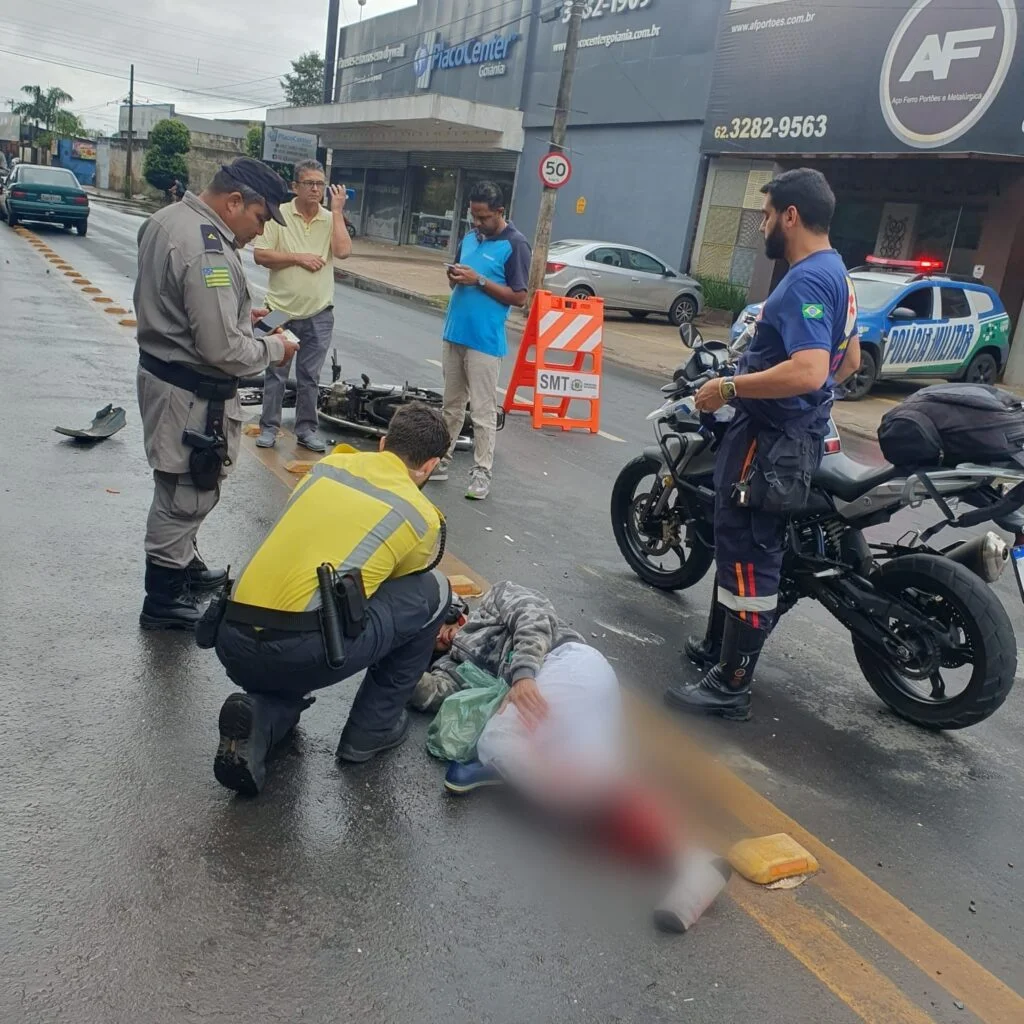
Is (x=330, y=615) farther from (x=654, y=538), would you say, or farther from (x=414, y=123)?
(x=414, y=123)

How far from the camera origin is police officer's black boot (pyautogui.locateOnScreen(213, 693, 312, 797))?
9.48 ft

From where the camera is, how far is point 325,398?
7836mm

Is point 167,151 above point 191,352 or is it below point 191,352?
above

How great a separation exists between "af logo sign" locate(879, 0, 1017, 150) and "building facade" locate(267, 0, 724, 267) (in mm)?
5488

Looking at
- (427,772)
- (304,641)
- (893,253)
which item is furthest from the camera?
(893,253)

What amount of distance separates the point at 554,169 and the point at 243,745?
16105mm

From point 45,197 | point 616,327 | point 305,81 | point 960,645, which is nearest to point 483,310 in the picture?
point 960,645

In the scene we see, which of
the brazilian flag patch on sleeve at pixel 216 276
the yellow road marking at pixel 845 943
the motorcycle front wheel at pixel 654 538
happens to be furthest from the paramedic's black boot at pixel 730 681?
the brazilian flag patch on sleeve at pixel 216 276

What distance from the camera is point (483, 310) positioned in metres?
6.44

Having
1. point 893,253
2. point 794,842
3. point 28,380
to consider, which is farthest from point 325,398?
point 893,253

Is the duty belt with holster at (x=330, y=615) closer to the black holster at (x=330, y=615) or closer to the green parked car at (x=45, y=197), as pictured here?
the black holster at (x=330, y=615)

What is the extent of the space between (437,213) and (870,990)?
35519 mm

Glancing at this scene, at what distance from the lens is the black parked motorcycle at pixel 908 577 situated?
12.0 feet

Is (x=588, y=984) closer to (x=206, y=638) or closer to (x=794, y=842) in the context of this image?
(x=794, y=842)
